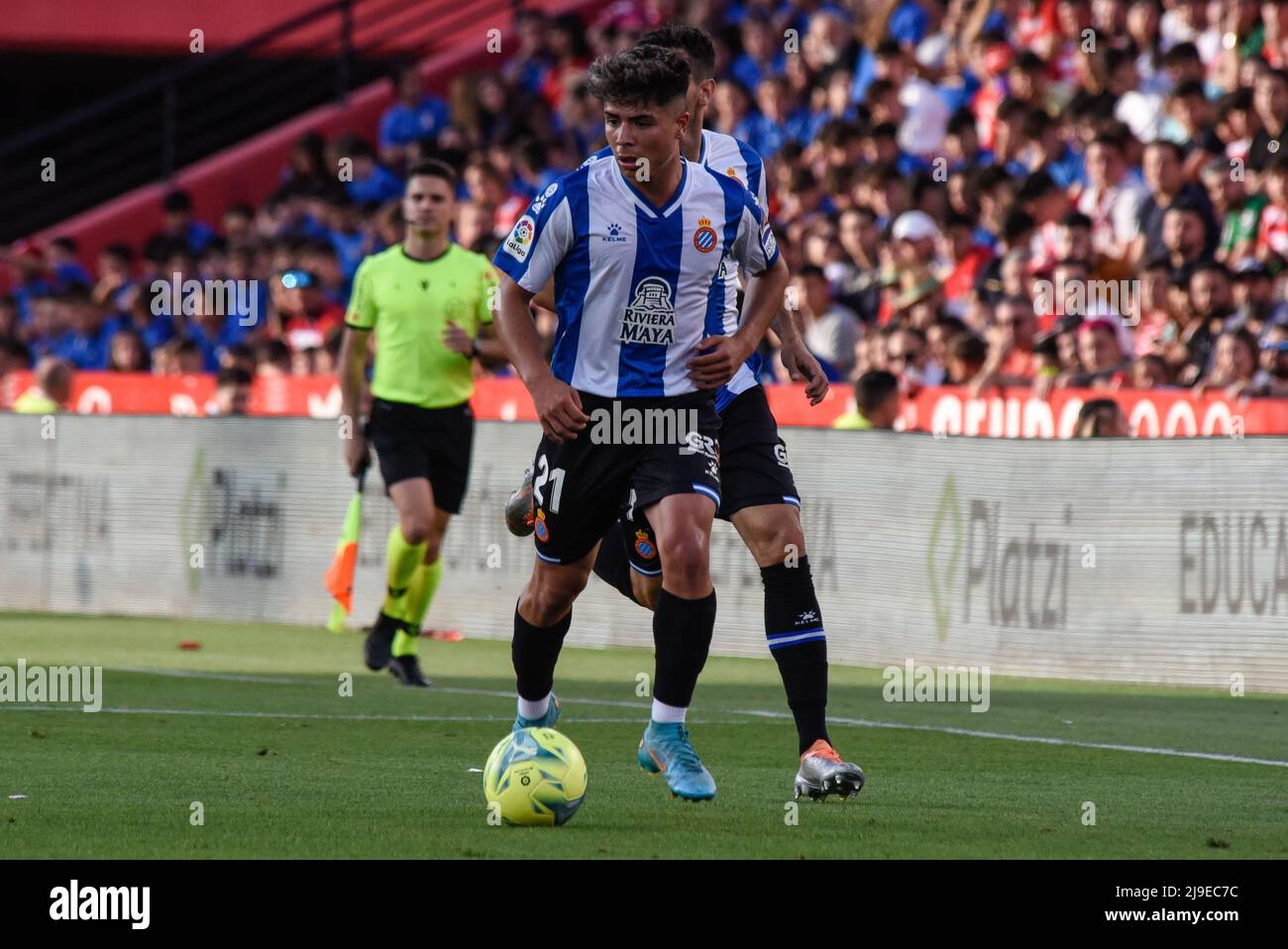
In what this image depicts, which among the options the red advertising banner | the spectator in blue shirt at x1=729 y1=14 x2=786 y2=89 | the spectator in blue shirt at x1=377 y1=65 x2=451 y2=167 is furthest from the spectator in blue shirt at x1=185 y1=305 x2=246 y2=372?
the spectator in blue shirt at x1=729 y1=14 x2=786 y2=89

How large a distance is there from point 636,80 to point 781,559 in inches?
66.2

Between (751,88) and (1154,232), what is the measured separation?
21.6 ft

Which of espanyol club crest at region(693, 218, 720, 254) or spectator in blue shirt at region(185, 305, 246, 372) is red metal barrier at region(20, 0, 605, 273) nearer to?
spectator in blue shirt at region(185, 305, 246, 372)

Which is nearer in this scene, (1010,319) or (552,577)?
(552,577)

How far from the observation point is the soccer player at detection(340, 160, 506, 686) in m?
Result: 12.2

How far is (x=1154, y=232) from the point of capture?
50.5 feet

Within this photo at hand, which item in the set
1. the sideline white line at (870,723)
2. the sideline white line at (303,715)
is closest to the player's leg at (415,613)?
the sideline white line at (870,723)

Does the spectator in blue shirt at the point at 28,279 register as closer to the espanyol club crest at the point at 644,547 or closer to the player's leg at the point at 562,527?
the espanyol club crest at the point at 644,547

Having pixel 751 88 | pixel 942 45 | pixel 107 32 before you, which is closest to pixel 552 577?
pixel 942 45

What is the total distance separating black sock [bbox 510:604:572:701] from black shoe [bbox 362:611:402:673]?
4.27m

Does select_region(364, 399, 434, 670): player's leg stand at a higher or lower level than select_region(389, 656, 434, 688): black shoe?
higher

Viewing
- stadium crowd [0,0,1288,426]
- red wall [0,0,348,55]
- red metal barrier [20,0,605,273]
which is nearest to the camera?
stadium crowd [0,0,1288,426]

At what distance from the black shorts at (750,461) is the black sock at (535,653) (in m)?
0.48
